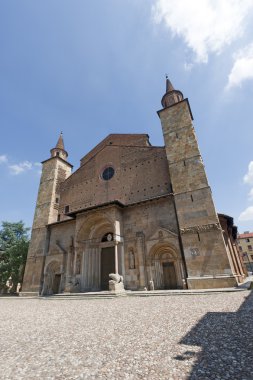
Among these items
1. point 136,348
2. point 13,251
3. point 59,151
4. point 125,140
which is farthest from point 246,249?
point 136,348

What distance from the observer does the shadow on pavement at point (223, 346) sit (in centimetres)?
273

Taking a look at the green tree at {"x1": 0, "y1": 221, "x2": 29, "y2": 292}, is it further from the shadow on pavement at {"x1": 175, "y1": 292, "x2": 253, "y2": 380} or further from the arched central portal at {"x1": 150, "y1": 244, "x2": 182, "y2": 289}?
the shadow on pavement at {"x1": 175, "y1": 292, "x2": 253, "y2": 380}

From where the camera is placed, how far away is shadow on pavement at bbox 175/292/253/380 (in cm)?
273

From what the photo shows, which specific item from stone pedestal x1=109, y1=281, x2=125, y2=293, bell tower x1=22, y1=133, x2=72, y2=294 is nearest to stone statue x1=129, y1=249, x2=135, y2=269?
stone pedestal x1=109, y1=281, x2=125, y2=293

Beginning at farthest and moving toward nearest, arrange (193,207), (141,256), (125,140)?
(125,140) → (141,256) → (193,207)

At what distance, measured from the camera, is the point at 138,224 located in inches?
636

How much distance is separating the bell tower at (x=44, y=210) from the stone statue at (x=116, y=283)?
893cm

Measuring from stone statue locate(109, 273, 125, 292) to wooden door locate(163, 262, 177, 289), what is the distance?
3.16 m

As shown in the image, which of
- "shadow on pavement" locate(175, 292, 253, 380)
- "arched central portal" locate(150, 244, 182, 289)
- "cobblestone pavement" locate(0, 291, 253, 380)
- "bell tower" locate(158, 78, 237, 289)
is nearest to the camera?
"shadow on pavement" locate(175, 292, 253, 380)

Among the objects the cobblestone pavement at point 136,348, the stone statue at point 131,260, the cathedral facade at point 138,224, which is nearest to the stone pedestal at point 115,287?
the cathedral facade at point 138,224

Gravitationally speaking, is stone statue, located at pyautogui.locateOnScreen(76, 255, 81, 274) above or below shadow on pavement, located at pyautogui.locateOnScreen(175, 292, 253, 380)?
above

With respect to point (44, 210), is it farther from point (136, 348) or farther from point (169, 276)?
point (136, 348)

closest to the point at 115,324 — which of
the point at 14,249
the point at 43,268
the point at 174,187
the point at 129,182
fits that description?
the point at 174,187

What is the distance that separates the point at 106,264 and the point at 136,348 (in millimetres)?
13990
